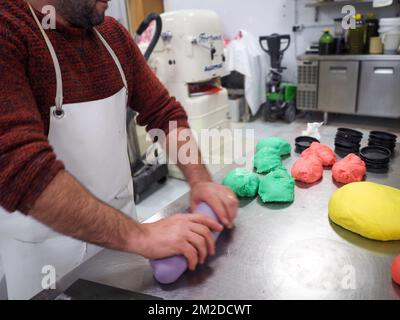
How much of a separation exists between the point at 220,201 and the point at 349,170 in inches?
18.4

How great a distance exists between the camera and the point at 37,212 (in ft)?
2.02

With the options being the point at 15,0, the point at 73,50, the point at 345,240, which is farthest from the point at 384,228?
the point at 15,0

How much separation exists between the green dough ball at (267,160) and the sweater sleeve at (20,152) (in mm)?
708

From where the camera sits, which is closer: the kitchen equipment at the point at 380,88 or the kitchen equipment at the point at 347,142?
the kitchen equipment at the point at 347,142

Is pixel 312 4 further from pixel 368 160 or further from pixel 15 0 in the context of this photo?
pixel 15 0

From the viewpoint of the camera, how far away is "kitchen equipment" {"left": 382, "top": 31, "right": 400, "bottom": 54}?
3.13 meters

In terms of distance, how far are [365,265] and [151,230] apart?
1.50 ft

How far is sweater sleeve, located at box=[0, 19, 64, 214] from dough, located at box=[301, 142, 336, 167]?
872mm

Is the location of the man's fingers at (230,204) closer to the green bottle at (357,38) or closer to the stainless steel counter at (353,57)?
the stainless steel counter at (353,57)

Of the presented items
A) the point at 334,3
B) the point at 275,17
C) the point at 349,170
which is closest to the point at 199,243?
the point at 349,170

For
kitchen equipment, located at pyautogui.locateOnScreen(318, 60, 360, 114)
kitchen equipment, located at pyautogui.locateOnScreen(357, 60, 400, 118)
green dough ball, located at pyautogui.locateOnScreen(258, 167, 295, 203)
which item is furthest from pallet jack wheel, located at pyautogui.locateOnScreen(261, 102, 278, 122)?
green dough ball, located at pyautogui.locateOnScreen(258, 167, 295, 203)

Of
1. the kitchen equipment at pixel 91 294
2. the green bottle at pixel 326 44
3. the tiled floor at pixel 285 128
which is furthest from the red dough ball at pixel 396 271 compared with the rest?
the green bottle at pixel 326 44

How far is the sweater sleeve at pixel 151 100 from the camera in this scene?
3.54 ft

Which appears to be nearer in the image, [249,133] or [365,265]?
[365,265]
